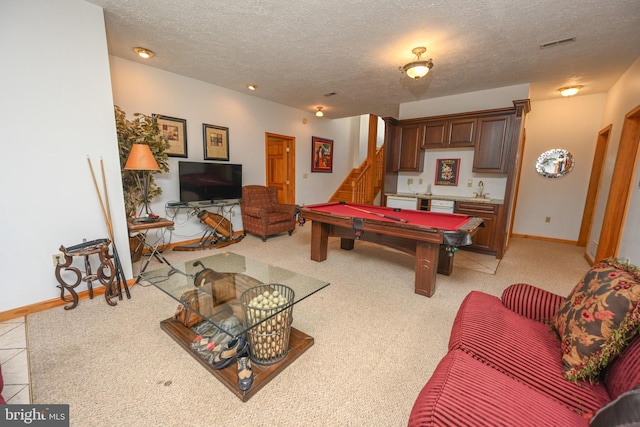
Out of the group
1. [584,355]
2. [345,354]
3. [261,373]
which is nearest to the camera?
[584,355]

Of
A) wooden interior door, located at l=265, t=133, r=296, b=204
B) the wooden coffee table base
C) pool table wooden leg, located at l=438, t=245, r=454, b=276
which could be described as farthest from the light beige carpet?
wooden interior door, located at l=265, t=133, r=296, b=204

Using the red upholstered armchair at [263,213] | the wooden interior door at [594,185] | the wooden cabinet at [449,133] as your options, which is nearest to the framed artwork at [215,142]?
the red upholstered armchair at [263,213]

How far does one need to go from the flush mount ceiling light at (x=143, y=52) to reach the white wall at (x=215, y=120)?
0.41 meters

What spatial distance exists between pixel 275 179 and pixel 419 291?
4.50 metres

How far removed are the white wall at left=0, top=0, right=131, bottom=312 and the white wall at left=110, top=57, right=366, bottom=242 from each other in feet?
4.32

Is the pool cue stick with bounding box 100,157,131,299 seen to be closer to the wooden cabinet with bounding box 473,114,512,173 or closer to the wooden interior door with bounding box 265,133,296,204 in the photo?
the wooden interior door with bounding box 265,133,296,204

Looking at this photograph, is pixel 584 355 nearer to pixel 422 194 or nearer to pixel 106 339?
pixel 106 339

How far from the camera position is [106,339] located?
1.92m

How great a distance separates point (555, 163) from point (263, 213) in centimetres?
547

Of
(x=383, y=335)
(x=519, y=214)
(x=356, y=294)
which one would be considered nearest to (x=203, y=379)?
(x=383, y=335)

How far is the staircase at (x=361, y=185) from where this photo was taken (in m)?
6.72

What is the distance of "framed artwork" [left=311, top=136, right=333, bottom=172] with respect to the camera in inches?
252

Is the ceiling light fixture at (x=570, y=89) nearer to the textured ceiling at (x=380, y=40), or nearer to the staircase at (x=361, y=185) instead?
the textured ceiling at (x=380, y=40)

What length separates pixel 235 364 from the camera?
5.30 feet
